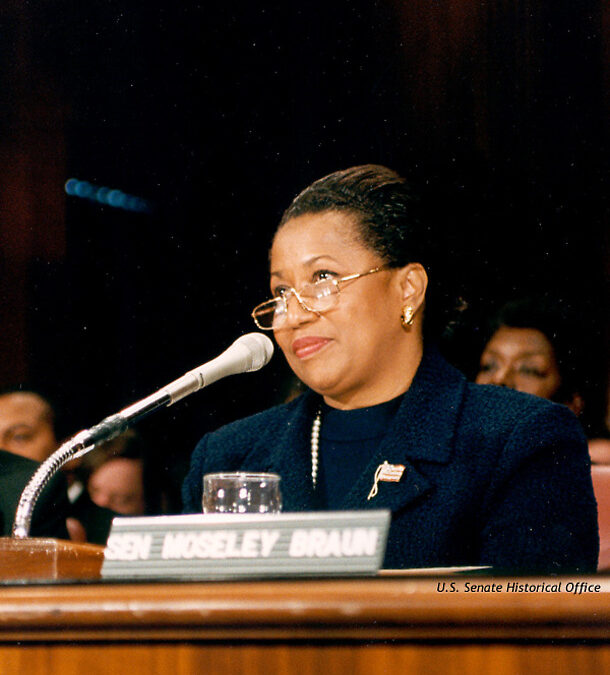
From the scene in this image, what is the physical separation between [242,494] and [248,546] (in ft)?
0.88

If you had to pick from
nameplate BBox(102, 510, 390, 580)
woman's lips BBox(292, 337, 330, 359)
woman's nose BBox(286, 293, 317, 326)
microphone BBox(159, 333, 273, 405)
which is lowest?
nameplate BBox(102, 510, 390, 580)

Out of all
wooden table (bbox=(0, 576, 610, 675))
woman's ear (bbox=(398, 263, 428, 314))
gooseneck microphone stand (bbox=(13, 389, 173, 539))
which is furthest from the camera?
woman's ear (bbox=(398, 263, 428, 314))

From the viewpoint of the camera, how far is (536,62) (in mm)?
1601

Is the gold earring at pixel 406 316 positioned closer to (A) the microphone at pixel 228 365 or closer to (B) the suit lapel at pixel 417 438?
(B) the suit lapel at pixel 417 438

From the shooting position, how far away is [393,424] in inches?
45.1

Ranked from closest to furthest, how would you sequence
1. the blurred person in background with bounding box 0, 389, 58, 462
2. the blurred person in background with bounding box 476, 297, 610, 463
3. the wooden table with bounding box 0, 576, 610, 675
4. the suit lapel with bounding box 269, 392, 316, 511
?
the wooden table with bounding box 0, 576, 610, 675 < the suit lapel with bounding box 269, 392, 316, 511 < the blurred person in background with bounding box 476, 297, 610, 463 < the blurred person in background with bounding box 0, 389, 58, 462

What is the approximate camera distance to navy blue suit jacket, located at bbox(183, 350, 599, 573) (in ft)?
3.33

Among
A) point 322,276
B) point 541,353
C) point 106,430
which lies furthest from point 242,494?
point 541,353

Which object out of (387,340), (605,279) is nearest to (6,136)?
(387,340)

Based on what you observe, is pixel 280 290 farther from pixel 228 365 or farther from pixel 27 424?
pixel 27 424

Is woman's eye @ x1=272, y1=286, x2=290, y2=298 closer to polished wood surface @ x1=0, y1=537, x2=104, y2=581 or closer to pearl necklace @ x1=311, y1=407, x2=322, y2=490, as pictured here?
pearl necklace @ x1=311, y1=407, x2=322, y2=490

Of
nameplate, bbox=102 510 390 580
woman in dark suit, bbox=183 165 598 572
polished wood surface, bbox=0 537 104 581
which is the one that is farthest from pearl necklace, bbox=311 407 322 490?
nameplate, bbox=102 510 390 580

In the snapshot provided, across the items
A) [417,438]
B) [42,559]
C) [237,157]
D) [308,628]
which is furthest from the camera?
[237,157]

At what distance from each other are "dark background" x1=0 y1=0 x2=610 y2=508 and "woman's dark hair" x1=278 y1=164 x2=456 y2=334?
0.06 meters
